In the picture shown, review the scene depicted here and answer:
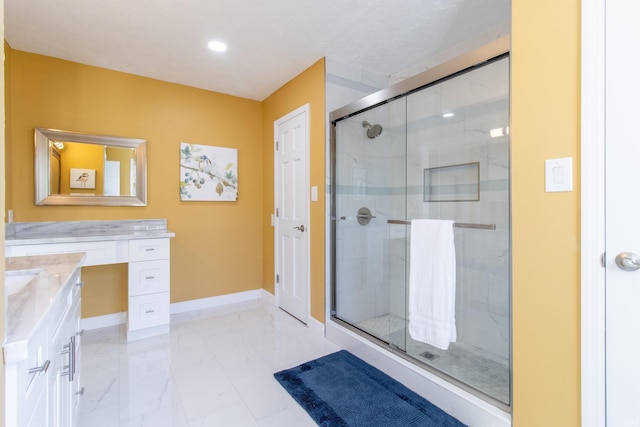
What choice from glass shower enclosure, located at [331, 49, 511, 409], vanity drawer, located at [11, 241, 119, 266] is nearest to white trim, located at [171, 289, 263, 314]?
vanity drawer, located at [11, 241, 119, 266]

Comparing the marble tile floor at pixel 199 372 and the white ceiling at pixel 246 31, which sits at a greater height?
the white ceiling at pixel 246 31

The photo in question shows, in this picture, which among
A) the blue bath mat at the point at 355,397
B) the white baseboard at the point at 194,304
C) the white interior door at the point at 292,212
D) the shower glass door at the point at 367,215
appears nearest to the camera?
the blue bath mat at the point at 355,397

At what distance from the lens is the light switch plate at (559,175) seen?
120cm

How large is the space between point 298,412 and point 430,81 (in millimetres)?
2120

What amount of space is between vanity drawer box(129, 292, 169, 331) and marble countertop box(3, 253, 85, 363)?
1.17 metres

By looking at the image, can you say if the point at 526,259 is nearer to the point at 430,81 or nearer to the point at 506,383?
the point at 506,383

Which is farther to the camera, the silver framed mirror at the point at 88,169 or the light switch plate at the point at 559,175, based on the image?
the silver framed mirror at the point at 88,169

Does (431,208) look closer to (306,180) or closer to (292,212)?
(306,180)

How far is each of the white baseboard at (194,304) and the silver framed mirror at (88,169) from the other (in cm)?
108

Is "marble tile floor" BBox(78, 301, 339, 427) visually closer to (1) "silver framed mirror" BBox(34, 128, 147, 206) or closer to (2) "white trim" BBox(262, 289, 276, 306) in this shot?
(2) "white trim" BBox(262, 289, 276, 306)

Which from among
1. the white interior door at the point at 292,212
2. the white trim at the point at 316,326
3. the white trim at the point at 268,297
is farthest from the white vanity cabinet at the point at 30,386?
the white trim at the point at 268,297
